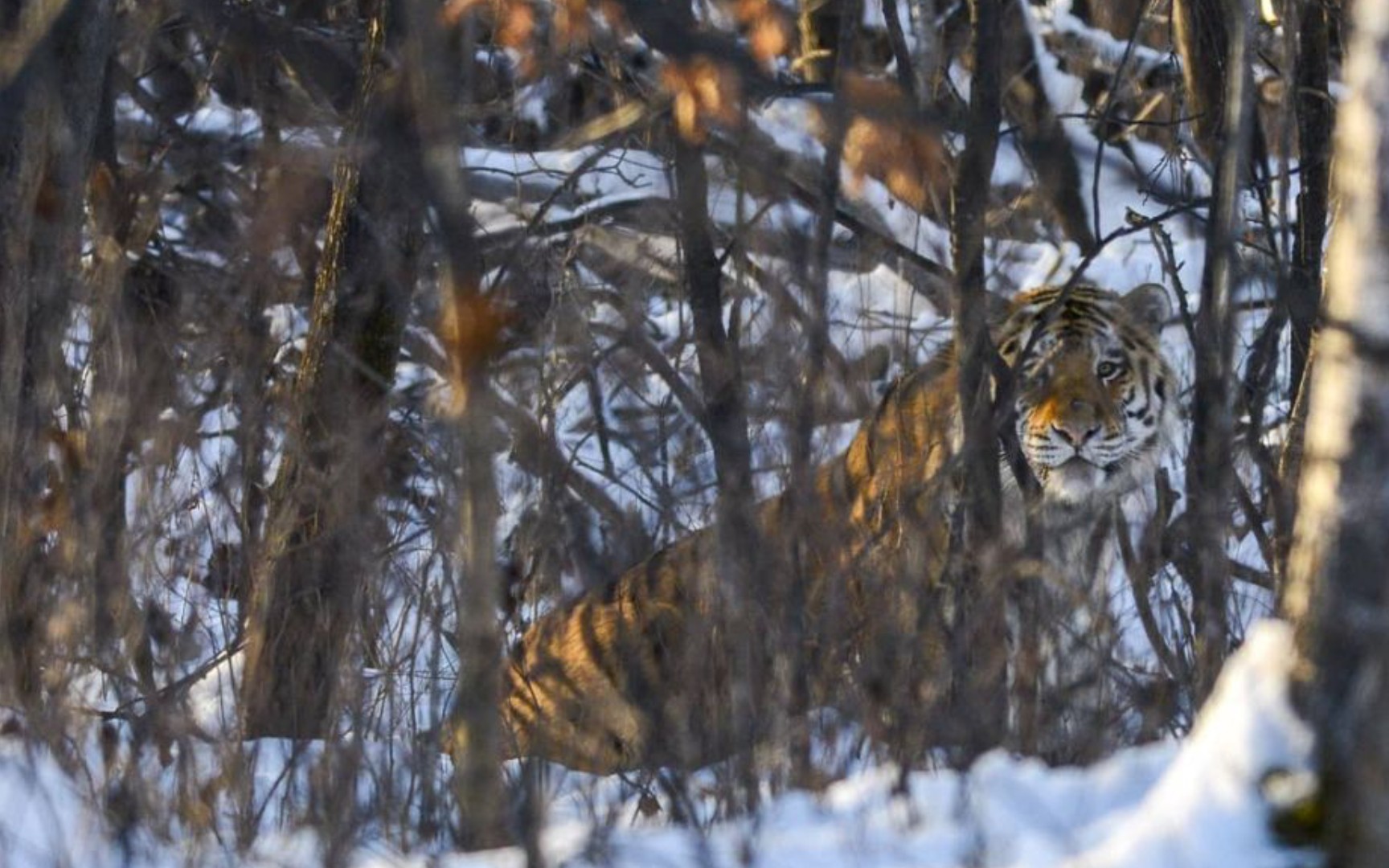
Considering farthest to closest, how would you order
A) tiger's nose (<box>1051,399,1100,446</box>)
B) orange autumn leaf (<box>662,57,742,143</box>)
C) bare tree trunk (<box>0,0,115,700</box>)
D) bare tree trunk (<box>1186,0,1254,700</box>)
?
tiger's nose (<box>1051,399,1100,446</box>)
bare tree trunk (<box>0,0,115,700</box>)
bare tree trunk (<box>1186,0,1254,700</box>)
orange autumn leaf (<box>662,57,742,143</box>)

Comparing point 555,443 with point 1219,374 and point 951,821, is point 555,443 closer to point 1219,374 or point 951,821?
point 1219,374

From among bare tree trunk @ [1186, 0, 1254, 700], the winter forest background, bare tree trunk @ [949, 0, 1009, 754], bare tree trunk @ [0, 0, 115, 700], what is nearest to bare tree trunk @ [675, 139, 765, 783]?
the winter forest background

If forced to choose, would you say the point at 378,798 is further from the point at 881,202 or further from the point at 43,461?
the point at 881,202

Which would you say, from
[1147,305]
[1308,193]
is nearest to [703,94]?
[1308,193]

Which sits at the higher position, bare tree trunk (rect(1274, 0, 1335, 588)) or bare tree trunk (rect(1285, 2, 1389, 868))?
bare tree trunk (rect(1274, 0, 1335, 588))

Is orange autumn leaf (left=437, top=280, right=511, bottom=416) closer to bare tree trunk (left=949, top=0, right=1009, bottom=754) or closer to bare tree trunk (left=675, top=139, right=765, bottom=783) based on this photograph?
bare tree trunk (left=675, top=139, right=765, bottom=783)

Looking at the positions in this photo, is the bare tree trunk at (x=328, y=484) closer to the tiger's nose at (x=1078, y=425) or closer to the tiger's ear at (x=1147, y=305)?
the tiger's nose at (x=1078, y=425)

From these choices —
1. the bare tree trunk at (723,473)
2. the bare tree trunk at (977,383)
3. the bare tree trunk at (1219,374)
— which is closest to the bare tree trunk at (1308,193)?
the bare tree trunk at (1219,374)

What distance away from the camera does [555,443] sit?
17.5 feet

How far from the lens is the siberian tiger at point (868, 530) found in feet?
13.6

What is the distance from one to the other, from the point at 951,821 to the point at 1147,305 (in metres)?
3.33

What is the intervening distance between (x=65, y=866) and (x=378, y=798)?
803 mm

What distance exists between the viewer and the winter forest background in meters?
2.41

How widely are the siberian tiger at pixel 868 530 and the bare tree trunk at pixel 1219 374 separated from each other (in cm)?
34
